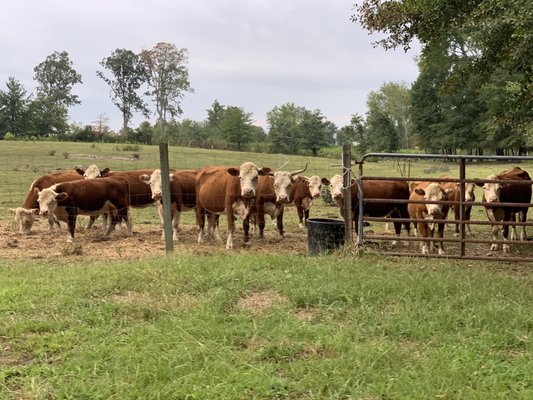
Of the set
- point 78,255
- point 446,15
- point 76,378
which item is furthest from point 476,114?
point 76,378

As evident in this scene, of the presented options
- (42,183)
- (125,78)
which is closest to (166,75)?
(125,78)

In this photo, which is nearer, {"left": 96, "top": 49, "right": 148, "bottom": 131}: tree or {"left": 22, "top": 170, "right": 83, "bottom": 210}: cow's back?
{"left": 22, "top": 170, "right": 83, "bottom": 210}: cow's back

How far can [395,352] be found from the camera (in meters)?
3.89

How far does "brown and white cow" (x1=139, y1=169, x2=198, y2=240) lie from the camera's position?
1095cm

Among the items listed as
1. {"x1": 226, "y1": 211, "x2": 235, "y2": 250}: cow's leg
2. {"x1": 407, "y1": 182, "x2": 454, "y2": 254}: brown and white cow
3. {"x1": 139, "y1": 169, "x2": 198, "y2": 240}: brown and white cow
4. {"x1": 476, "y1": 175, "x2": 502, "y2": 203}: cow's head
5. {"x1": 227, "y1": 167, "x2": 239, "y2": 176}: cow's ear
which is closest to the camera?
{"x1": 407, "y1": 182, "x2": 454, "y2": 254}: brown and white cow

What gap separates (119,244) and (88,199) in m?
1.46

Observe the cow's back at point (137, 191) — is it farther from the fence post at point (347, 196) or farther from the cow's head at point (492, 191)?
the cow's head at point (492, 191)

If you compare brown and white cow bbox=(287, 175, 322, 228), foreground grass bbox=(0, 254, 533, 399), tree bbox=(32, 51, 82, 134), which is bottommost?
foreground grass bbox=(0, 254, 533, 399)

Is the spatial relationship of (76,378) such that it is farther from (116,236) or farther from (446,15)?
(446,15)

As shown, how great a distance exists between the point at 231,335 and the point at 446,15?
7.83 meters

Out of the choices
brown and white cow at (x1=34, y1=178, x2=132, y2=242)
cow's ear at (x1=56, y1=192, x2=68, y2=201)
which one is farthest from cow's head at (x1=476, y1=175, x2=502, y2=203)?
cow's ear at (x1=56, y1=192, x2=68, y2=201)

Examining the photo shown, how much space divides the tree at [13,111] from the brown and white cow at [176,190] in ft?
190

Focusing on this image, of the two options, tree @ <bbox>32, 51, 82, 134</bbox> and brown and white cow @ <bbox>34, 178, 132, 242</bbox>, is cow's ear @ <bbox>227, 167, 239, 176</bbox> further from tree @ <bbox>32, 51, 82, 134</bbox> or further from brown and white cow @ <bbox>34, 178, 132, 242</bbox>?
tree @ <bbox>32, 51, 82, 134</bbox>

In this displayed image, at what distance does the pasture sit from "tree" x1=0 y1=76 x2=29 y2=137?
6376 centimetres
